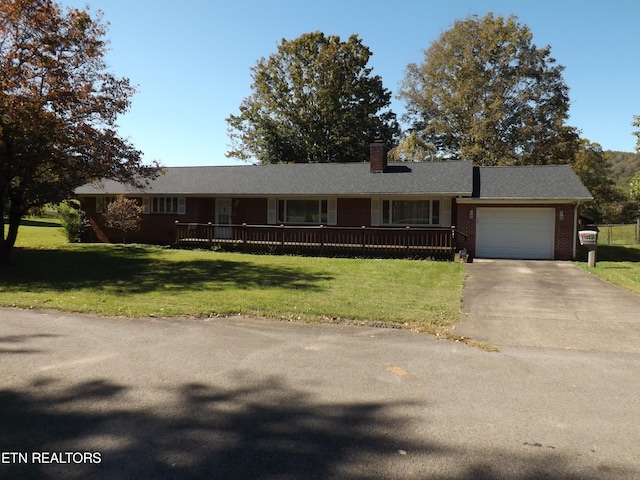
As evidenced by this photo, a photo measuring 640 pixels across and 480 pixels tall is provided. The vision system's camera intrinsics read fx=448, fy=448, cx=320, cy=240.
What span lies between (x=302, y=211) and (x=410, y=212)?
5.22m

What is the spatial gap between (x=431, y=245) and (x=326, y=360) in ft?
46.1

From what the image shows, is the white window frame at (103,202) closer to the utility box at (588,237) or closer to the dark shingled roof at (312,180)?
the dark shingled roof at (312,180)

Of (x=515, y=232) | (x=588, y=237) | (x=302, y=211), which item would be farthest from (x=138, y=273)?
(x=515, y=232)

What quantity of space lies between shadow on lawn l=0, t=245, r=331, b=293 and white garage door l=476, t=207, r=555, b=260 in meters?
9.17

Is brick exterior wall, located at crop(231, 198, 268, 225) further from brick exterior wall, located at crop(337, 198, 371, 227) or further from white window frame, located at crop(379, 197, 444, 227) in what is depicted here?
white window frame, located at crop(379, 197, 444, 227)

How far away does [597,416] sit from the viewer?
3.84 m

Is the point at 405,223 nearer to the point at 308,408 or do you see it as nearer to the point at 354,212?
the point at 354,212

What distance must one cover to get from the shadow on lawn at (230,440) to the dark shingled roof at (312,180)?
1623 cm

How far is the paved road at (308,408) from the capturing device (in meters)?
3.05

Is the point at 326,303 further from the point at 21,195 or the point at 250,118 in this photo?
the point at 250,118

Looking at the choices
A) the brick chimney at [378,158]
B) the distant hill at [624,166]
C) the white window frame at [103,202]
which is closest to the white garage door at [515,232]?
the brick chimney at [378,158]

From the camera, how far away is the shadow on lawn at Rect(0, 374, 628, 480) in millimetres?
2963

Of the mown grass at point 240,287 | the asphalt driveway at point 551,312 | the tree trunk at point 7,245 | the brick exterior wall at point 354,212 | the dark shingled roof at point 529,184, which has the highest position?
the dark shingled roof at point 529,184

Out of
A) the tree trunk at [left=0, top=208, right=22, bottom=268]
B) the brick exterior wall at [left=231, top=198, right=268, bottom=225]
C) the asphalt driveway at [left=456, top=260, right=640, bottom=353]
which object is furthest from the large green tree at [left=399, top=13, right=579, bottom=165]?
the tree trunk at [left=0, top=208, right=22, bottom=268]
